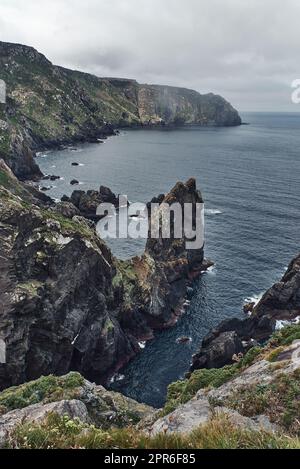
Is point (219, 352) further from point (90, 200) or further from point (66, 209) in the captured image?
point (90, 200)

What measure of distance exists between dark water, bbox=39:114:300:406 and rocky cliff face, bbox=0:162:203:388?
181 inches

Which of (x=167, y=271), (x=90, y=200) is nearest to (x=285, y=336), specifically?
(x=167, y=271)

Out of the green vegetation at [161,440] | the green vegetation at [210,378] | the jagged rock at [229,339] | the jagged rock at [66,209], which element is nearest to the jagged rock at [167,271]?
the jagged rock at [229,339]

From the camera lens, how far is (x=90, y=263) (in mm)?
57594

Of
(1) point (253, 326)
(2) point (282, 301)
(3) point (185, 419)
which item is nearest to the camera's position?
(3) point (185, 419)

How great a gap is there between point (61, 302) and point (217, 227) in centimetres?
6256

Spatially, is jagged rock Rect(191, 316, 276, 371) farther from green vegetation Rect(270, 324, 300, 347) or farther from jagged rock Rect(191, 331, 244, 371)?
green vegetation Rect(270, 324, 300, 347)

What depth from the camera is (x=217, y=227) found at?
107188 mm

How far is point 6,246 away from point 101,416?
2931 cm

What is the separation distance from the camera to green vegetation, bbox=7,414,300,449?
10.3 metres

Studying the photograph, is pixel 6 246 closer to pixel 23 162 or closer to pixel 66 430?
pixel 66 430

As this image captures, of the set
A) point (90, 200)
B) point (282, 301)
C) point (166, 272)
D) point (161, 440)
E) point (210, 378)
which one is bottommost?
point (282, 301)

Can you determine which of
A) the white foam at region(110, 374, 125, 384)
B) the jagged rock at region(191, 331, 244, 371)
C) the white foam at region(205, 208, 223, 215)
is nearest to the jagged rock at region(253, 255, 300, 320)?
the jagged rock at region(191, 331, 244, 371)

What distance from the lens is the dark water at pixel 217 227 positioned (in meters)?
61.3
